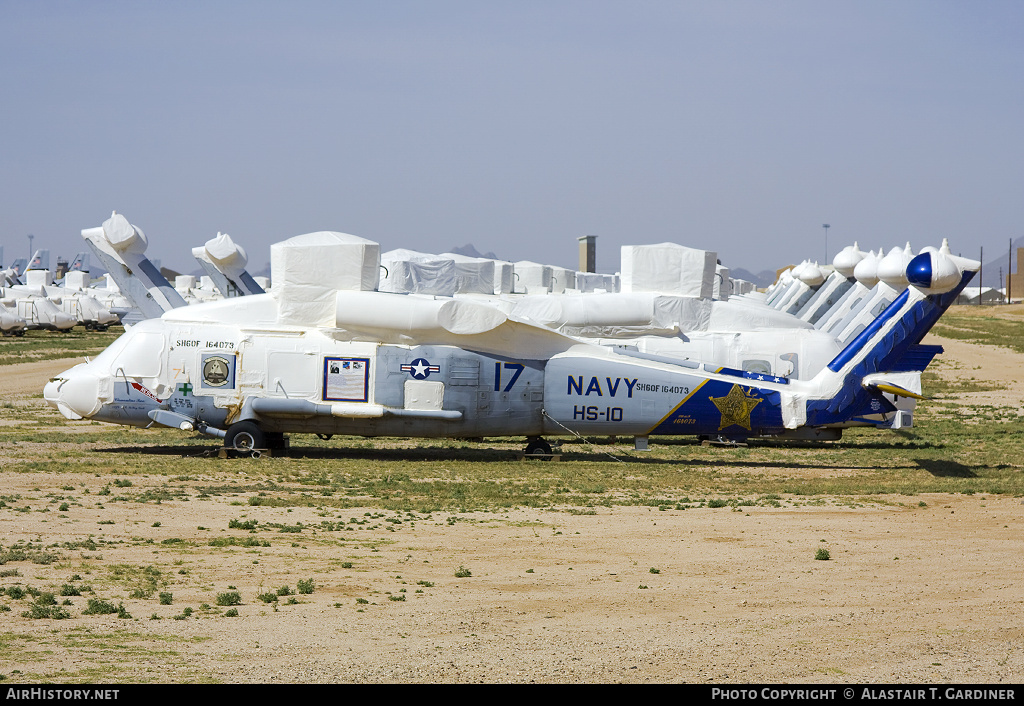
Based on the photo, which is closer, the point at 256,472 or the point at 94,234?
the point at 256,472

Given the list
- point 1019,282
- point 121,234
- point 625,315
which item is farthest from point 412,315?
point 1019,282

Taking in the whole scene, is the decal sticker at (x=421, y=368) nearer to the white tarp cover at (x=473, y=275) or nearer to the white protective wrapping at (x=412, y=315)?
the white protective wrapping at (x=412, y=315)

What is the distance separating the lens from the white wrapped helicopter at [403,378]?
17.5 m

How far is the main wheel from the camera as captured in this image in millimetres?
17969

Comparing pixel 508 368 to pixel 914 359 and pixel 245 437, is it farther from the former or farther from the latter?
pixel 914 359

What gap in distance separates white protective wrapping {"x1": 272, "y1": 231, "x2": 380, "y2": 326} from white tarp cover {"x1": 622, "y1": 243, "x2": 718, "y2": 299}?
763 cm

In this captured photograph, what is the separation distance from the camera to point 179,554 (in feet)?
35.6

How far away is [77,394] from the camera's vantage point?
712 inches

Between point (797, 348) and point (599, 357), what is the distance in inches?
232

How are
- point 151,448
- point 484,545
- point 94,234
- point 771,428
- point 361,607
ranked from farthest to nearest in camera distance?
point 94,234
point 151,448
point 771,428
point 484,545
point 361,607

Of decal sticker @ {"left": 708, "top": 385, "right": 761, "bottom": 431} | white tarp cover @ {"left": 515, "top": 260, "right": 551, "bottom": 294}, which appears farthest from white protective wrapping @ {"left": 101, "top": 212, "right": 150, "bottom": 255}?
white tarp cover @ {"left": 515, "top": 260, "right": 551, "bottom": 294}

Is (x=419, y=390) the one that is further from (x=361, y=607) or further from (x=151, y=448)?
(x=361, y=607)

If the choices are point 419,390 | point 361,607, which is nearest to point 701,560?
point 361,607

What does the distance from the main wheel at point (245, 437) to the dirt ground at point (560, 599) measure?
3867mm
